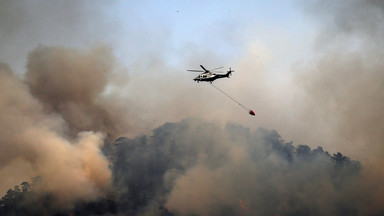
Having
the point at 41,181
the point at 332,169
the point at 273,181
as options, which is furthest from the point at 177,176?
the point at 332,169

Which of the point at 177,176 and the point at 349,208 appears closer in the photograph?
the point at 349,208

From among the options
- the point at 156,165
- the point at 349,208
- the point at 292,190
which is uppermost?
the point at 156,165

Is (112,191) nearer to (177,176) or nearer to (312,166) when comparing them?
(177,176)

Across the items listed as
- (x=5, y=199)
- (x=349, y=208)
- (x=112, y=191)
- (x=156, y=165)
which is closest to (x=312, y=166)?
(x=349, y=208)

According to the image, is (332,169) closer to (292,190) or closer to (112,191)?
(292,190)

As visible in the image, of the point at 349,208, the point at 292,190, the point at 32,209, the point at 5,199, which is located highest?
the point at 5,199

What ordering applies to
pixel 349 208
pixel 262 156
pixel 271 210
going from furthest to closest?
pixel 262 156 < pixel 271 210 < pixel 349 208

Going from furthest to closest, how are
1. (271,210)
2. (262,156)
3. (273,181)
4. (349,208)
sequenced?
(262,156) < (273,181) < (271,210) < (349,208)

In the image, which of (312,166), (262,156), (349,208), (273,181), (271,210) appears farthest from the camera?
(262,156)

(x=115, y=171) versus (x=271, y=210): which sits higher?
(x=115, y=171)
